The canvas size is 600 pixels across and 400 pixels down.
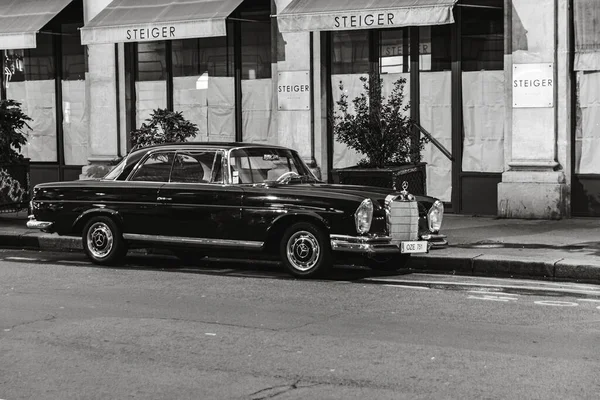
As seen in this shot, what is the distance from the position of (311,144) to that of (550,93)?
4259 mm

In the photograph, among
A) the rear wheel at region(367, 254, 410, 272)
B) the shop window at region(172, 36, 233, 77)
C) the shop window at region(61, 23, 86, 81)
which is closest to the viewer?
the rear wheel at region(367, 254, 410, 272)

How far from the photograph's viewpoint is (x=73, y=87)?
2136 cm

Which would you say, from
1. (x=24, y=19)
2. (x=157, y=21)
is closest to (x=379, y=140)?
(x=157, y=21)

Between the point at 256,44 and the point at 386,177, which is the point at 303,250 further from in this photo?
the point at 256,44

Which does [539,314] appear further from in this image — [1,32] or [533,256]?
[1,32]

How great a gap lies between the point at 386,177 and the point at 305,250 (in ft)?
12.0

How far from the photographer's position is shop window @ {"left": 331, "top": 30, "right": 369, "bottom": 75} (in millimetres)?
18297

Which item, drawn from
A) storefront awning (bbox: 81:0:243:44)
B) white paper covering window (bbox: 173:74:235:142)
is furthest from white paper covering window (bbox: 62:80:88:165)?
white paper covering window (bbox: 173:74:235:142)

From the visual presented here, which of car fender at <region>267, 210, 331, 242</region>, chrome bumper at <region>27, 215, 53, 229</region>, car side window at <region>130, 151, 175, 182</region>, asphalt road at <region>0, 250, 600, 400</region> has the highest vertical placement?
car side window at <region>130, 151, 175, 182</region>

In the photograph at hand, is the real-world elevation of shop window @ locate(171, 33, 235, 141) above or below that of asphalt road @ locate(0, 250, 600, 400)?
above

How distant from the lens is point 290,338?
8.04 meters

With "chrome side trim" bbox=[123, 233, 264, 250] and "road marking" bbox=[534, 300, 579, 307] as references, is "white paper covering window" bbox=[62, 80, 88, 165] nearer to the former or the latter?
"chrome side trim" bbox=[123, 233, 264, 250]

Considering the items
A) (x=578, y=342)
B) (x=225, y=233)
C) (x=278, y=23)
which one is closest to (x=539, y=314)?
(x=578, y=342)

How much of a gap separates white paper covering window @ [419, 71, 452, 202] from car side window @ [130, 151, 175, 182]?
6.44 meters
